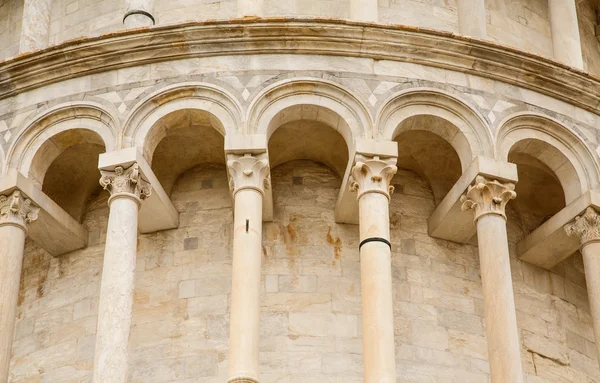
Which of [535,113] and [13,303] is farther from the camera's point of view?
[535,113]

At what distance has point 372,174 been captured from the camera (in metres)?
16.8

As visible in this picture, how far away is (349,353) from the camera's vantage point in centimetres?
1702

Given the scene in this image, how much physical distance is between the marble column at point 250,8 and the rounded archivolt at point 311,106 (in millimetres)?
1548

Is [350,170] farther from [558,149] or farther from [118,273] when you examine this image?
[118,273]

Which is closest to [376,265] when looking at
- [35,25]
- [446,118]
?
[446,118]

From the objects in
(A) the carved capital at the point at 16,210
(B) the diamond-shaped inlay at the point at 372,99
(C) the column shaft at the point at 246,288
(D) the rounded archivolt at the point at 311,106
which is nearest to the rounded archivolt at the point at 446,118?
(B) the diamond-shaped inlay at the point at 372,99

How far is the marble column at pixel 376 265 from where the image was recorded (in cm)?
1552

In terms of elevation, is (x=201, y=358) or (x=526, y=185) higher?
(x=526, y=185)

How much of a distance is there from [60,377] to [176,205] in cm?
258

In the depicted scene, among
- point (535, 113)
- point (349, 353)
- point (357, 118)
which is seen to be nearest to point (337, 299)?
point (349, 353)

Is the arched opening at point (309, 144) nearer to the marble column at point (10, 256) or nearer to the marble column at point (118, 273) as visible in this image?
the marble column at point (118, 273)

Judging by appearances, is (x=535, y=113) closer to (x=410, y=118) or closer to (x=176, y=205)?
(x=410, y=118)

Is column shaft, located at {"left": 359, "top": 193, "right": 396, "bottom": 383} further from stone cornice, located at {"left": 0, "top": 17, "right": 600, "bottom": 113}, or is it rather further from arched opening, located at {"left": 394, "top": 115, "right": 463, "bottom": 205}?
stone cornice, located at {"left": 0, "top": 17, "right": 600, "bottom": 113}

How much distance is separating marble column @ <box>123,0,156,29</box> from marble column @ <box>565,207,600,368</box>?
590cm
